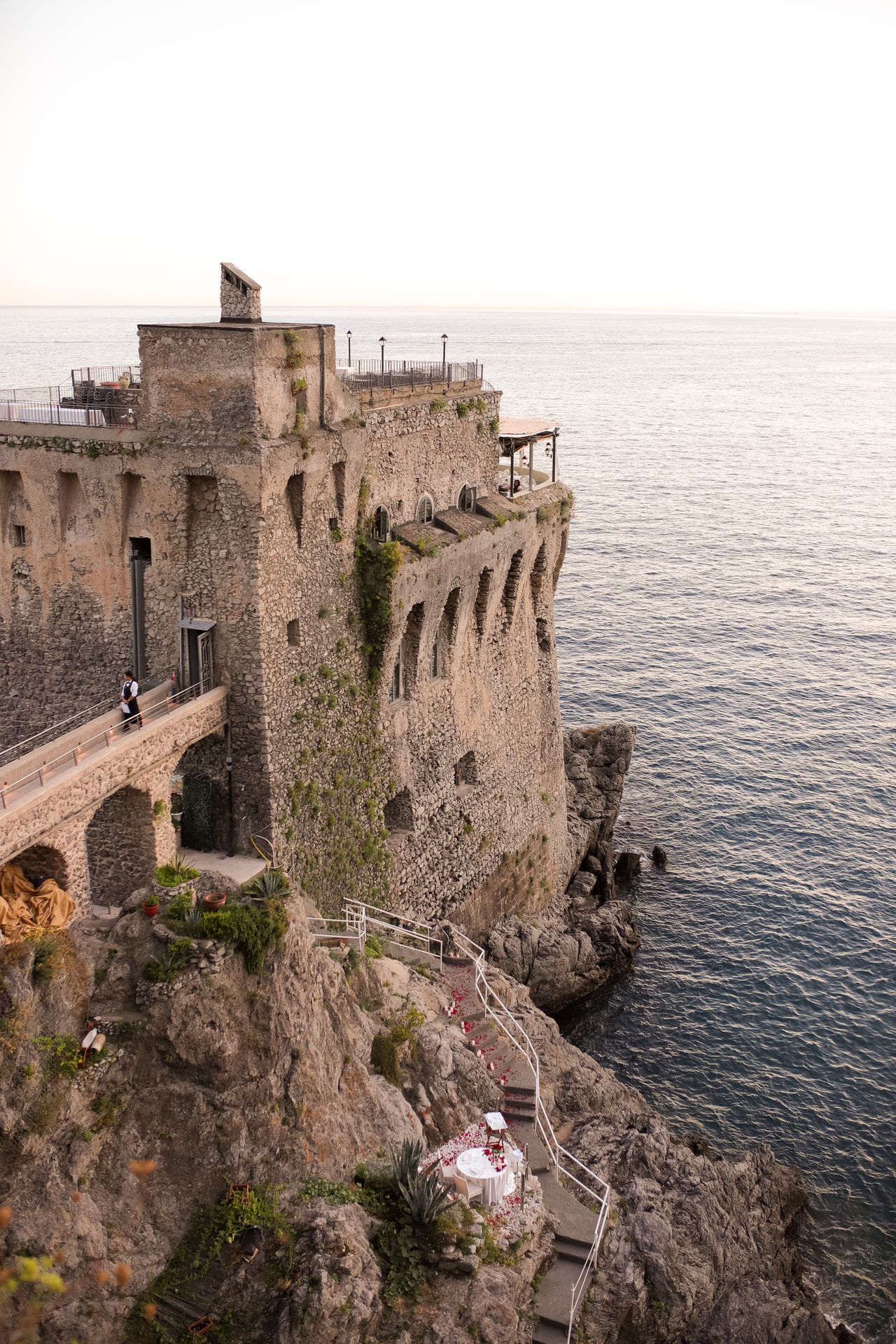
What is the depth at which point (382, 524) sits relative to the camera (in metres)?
41.0

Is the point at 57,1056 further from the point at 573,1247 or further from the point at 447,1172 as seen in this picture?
the point at 573,1247

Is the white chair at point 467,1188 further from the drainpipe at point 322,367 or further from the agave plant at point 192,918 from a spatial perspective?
the drainpipe at point 322,367

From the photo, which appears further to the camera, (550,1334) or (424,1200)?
(550,1334)

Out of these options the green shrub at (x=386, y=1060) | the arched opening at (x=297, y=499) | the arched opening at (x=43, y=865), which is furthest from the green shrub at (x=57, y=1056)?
the arched opening at (x=297, y=499)

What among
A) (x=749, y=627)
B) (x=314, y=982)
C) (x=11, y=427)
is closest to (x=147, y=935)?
(x=314, y=982)

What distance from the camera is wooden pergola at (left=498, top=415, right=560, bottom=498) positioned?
168 ft

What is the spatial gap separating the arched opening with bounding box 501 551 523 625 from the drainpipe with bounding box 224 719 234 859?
17796mm

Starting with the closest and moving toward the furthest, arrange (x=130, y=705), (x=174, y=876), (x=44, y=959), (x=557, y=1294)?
(x=44, y=959) < (x=557, y=1294) < (x=174, y=876) < (x=130, y=705)

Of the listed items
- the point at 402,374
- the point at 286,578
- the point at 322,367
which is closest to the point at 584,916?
the point at 402,374

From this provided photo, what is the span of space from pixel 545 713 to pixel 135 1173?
32.9 meters

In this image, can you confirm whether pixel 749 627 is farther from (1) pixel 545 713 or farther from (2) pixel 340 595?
(2) pixel 340 595

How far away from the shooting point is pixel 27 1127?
906 inches

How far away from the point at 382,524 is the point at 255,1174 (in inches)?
863

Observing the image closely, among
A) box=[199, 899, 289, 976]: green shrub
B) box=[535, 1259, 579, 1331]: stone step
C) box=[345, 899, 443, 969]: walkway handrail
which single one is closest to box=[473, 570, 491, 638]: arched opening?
box=[345, 899, 443, 969]: walkway handrail
